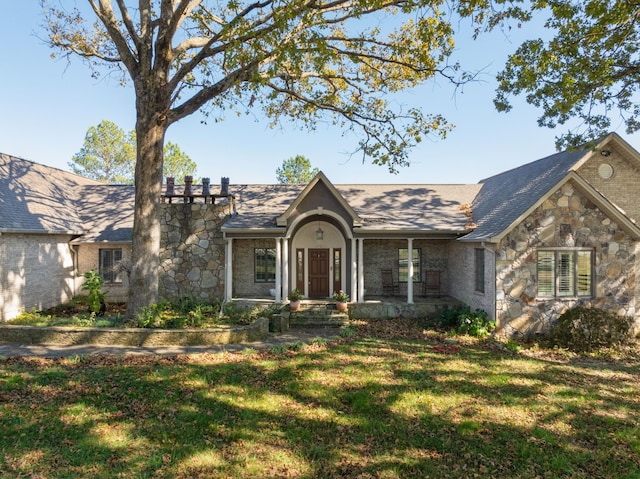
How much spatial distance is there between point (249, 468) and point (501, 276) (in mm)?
9935

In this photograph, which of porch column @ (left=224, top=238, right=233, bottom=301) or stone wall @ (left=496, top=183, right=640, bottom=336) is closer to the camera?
stone wall @ (left=496, top=183, right=640, bottom=336)

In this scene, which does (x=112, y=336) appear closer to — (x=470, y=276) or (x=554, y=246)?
(x=470, y=276)

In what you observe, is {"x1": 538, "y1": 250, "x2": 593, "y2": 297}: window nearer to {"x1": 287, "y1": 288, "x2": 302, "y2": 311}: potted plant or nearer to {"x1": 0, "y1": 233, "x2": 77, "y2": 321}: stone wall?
{"x1": 287, "y1": 288, "x2": 302, "y2": 311}: potted plant

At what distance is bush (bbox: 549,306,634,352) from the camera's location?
11070 millimetres

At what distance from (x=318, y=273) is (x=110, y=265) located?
9163 millimetres

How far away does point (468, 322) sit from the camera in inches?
477

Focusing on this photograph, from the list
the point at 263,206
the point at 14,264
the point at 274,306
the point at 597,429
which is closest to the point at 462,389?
the point at 597,429

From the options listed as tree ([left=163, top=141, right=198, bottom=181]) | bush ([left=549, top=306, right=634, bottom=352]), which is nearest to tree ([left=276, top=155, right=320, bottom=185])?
tree ([left=163, top=141, right=198, bottom=181])

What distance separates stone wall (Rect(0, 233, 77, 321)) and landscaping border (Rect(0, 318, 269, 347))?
141 inches

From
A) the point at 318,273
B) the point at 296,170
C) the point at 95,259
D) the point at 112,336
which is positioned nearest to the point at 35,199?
the point at 95,259

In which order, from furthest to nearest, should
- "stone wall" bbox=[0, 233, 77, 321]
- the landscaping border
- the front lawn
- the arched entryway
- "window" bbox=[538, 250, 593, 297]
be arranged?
the arched entryway, "stone wall" bbox=[0, 233, 77, 321], "window" bbox=[538, 250, 593, 297], the front lawn, the landscaping border

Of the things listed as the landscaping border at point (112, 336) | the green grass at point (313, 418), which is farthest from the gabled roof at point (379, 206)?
the green grass at point (313, 418)

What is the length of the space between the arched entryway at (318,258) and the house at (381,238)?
0.14 ft

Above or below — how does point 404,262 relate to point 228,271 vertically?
above
